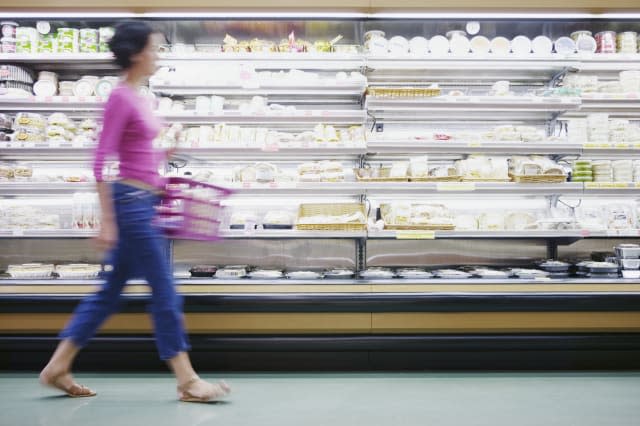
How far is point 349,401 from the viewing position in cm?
219

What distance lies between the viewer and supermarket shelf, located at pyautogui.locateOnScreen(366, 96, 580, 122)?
3277mm

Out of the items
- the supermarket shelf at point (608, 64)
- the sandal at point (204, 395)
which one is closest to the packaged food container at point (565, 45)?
the supermarket shelf at point (608, 64)

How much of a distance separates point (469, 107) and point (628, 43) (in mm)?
1295

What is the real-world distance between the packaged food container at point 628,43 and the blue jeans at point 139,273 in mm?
3538

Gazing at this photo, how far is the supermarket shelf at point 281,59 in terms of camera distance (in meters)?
3.33

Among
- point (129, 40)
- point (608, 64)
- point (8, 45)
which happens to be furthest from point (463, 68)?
point (8, 45)

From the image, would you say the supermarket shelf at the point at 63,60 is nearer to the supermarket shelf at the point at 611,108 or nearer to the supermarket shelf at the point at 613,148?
the supermarket shelf at the point at 613,148

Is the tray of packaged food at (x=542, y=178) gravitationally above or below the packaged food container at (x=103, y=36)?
below

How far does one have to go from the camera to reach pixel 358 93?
11.8 feet

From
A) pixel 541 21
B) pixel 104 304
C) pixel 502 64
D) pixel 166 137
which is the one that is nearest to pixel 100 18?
pixel 166 137

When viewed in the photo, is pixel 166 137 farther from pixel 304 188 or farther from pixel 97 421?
pixel 97 421

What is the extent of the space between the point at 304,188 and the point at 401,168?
27.8 inches

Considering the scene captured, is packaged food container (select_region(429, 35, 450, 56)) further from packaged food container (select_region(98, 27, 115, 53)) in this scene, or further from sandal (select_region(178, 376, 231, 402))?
sandal (select_region(178, 376, 231, 402))

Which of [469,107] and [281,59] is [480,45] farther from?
[281,59]
